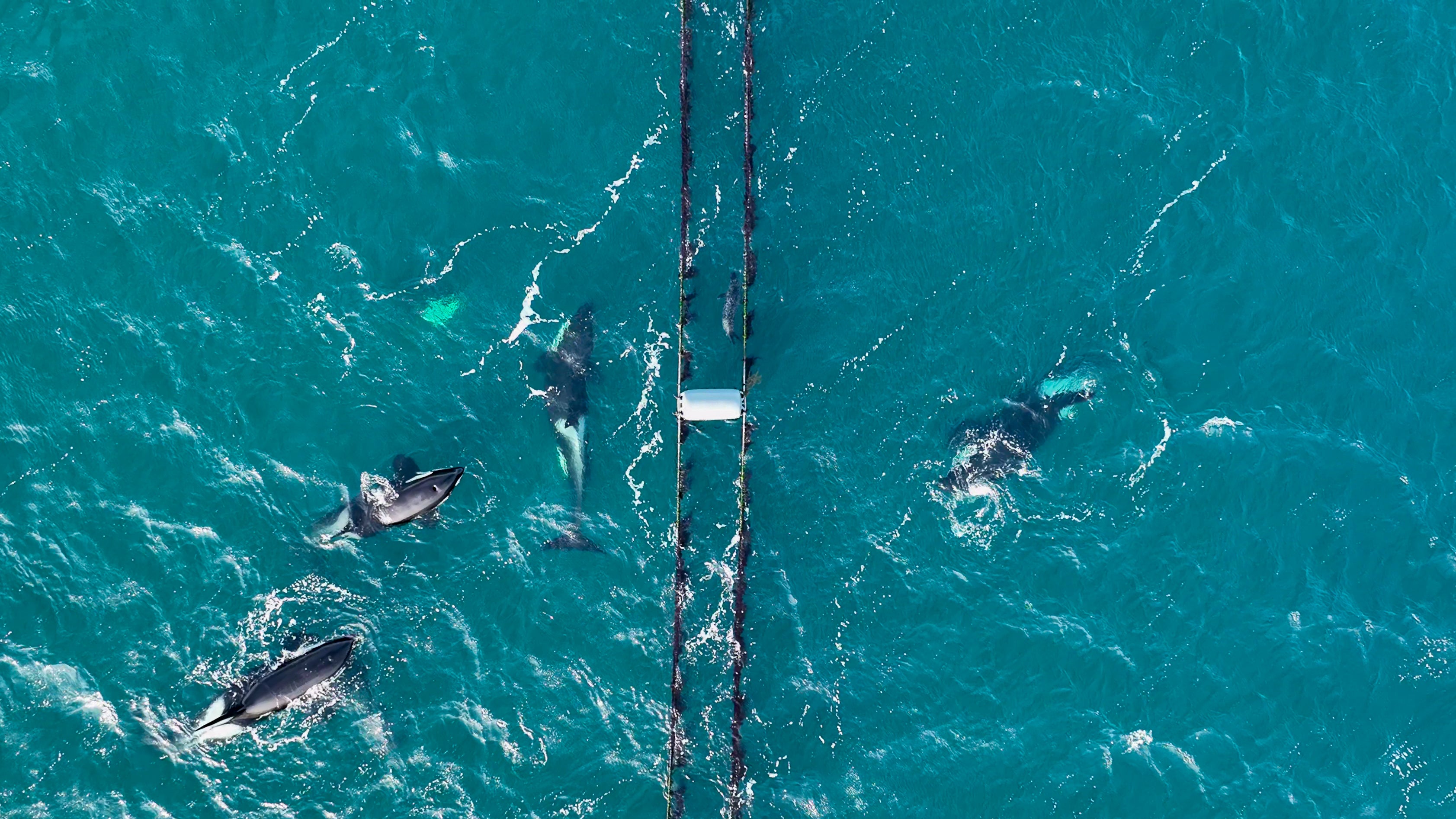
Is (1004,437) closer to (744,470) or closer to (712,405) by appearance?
(744,470)

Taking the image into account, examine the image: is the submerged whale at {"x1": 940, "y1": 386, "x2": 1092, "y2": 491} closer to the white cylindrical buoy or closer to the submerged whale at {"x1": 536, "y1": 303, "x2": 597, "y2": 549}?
the white cylindrical buoy

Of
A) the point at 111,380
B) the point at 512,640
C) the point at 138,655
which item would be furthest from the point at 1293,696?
the point at 111,380

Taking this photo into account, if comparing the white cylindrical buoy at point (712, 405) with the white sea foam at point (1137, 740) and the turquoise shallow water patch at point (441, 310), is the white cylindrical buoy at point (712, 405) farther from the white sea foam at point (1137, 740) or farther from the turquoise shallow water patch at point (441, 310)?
the white sea foam at point (1137, 740)

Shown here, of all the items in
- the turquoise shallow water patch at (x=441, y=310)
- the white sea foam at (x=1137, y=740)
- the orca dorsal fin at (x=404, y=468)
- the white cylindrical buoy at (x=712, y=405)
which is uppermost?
the turquoise shallow water patch at (x=441, y=310)

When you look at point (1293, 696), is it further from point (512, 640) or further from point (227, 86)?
point (227, 86)

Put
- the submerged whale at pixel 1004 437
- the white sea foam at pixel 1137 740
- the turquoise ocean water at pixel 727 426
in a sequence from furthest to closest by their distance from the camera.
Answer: the submerged whale at pixel 1004 437, the white sea foam at pixel 1137 740, the turquoise ocean water at pixel 727 426

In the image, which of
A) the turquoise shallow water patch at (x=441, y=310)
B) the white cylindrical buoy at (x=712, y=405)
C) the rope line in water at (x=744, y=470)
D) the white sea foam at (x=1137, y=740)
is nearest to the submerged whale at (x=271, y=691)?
the turquoise shallow water patch at (x=441, y=310)
